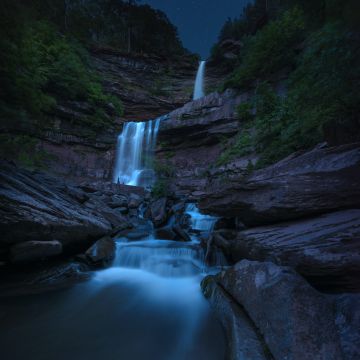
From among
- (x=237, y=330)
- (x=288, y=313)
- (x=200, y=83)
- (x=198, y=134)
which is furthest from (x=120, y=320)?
(x=200, y=83)

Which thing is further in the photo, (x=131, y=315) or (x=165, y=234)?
(x=165, y=234)

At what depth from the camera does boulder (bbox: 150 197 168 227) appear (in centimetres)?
1000

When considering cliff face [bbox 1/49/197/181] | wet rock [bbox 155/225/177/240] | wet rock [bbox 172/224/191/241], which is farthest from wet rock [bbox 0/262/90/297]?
cliff face [bbox 1/49/197/181]

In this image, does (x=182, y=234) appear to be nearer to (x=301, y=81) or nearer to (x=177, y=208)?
(x=177, y=208)

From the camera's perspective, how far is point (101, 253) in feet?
19.8

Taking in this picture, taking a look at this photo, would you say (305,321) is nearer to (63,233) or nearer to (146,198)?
(63,233)

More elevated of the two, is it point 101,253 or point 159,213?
point 159,213

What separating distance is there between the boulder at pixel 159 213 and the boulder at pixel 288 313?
22.9 feet

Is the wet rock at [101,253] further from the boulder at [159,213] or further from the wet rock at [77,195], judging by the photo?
the boulder at [159,213]

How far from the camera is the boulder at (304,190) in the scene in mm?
4105

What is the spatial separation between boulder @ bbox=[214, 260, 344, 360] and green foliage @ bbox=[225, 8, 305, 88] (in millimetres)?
18196

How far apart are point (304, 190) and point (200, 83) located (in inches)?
1014

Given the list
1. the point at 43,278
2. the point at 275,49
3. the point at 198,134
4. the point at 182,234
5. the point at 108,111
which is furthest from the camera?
the point at 108,111

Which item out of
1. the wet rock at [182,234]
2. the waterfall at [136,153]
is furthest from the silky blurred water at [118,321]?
the waterfall at [136,153]
